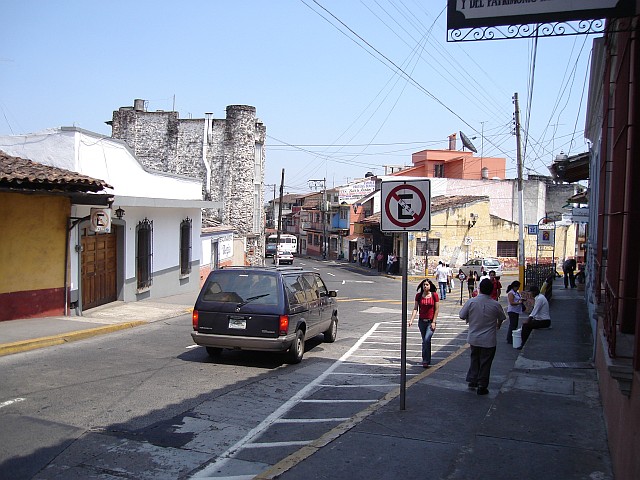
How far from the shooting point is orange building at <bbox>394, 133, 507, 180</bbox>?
61094 mm

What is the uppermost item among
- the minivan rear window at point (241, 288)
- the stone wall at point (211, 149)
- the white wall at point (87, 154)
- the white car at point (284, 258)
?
the stone wall at point (211, 149)

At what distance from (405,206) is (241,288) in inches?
176

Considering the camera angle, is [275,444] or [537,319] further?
[537,319]

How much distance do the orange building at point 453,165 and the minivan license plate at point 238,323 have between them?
51.8m

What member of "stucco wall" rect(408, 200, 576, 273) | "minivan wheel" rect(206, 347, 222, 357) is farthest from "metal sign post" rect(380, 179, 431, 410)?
"stucco wall" rect(408, 200, 576, 273)

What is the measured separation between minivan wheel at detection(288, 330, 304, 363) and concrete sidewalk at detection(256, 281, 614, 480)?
7.51 ft

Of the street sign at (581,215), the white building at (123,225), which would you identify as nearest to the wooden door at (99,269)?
the white building at (123,225)

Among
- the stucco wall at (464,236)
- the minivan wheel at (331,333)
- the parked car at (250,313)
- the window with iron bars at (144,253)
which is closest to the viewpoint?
the parked car at (250,313)

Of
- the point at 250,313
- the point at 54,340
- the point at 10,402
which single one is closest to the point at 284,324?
the point at 250,313

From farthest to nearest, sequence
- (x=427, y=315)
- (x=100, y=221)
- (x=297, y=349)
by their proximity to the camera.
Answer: (x=100, y=221), (x=427, y=315), (x=297, y=349)

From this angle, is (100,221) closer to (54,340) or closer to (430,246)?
(54,340)

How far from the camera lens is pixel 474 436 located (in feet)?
21.1

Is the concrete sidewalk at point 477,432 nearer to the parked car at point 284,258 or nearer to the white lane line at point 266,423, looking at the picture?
the white lane line at point 266,423

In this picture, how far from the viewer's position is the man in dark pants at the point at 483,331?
8531mm
